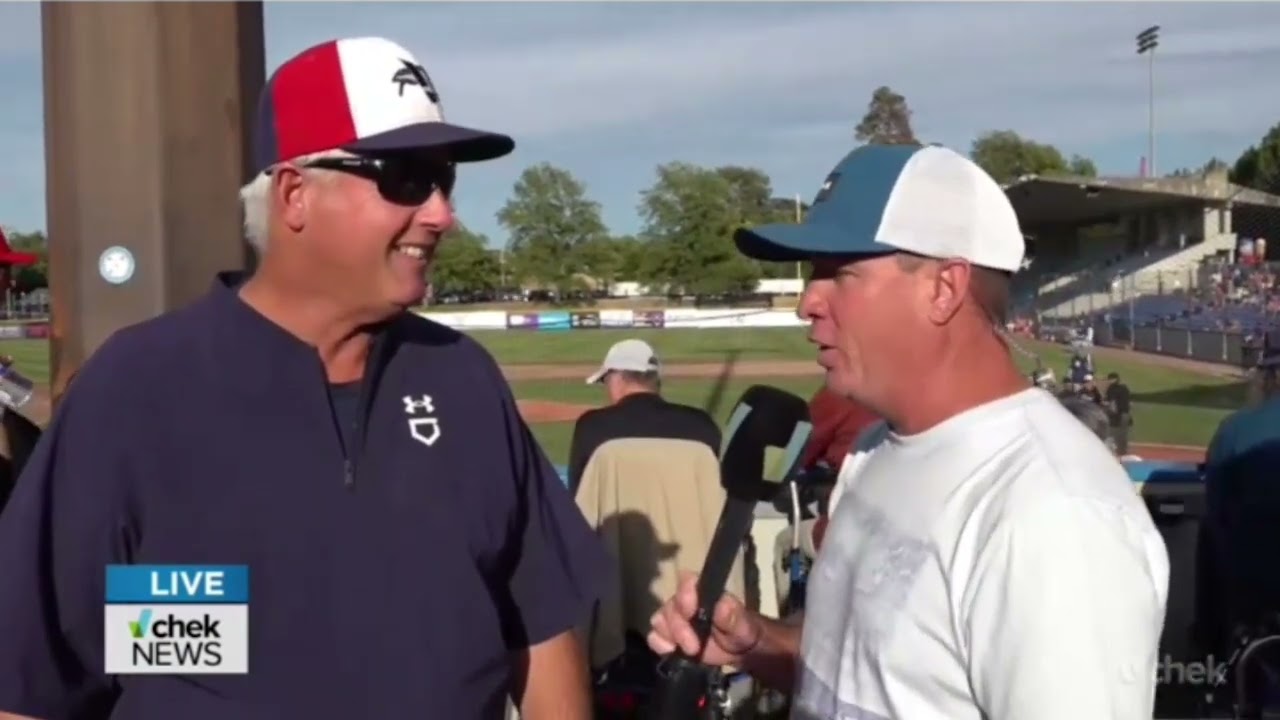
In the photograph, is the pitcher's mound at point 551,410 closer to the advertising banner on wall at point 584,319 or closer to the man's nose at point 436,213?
the advertising banner on wall at point 584,319

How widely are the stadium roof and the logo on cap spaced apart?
19845 millimetres

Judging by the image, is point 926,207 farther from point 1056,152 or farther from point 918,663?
point 1056,152

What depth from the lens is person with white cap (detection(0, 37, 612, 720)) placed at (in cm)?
200

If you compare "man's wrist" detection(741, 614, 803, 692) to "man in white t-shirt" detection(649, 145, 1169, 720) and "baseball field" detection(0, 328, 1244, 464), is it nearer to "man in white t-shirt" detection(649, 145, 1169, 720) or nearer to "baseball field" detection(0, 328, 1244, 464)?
"man in white t-shirt" detection(649, 145, 1169, 720)

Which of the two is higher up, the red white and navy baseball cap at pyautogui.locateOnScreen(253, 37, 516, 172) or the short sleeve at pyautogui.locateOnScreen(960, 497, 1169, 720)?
the red white and navy baseball cap at pyautogui.locateOnScreen(253, 37, 516, 172)

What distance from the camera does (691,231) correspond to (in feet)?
137

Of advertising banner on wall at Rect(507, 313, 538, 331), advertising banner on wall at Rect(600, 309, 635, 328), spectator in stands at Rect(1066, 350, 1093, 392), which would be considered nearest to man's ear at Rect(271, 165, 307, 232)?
spectator in stands at Rect(1066, 350, 1093, 392)

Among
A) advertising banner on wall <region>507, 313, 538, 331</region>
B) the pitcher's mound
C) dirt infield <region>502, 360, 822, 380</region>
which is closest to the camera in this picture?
the pitcher's mound

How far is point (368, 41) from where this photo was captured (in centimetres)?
217

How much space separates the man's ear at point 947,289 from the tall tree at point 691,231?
3834 cm

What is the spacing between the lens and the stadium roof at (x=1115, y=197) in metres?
22.8

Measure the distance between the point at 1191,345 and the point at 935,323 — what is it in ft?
68.7

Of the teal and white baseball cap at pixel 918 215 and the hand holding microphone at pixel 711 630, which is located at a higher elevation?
the teal and white baseball cap at pixel 918 215

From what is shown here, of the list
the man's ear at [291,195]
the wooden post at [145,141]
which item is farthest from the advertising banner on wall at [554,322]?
the man's ear at [291,195]
